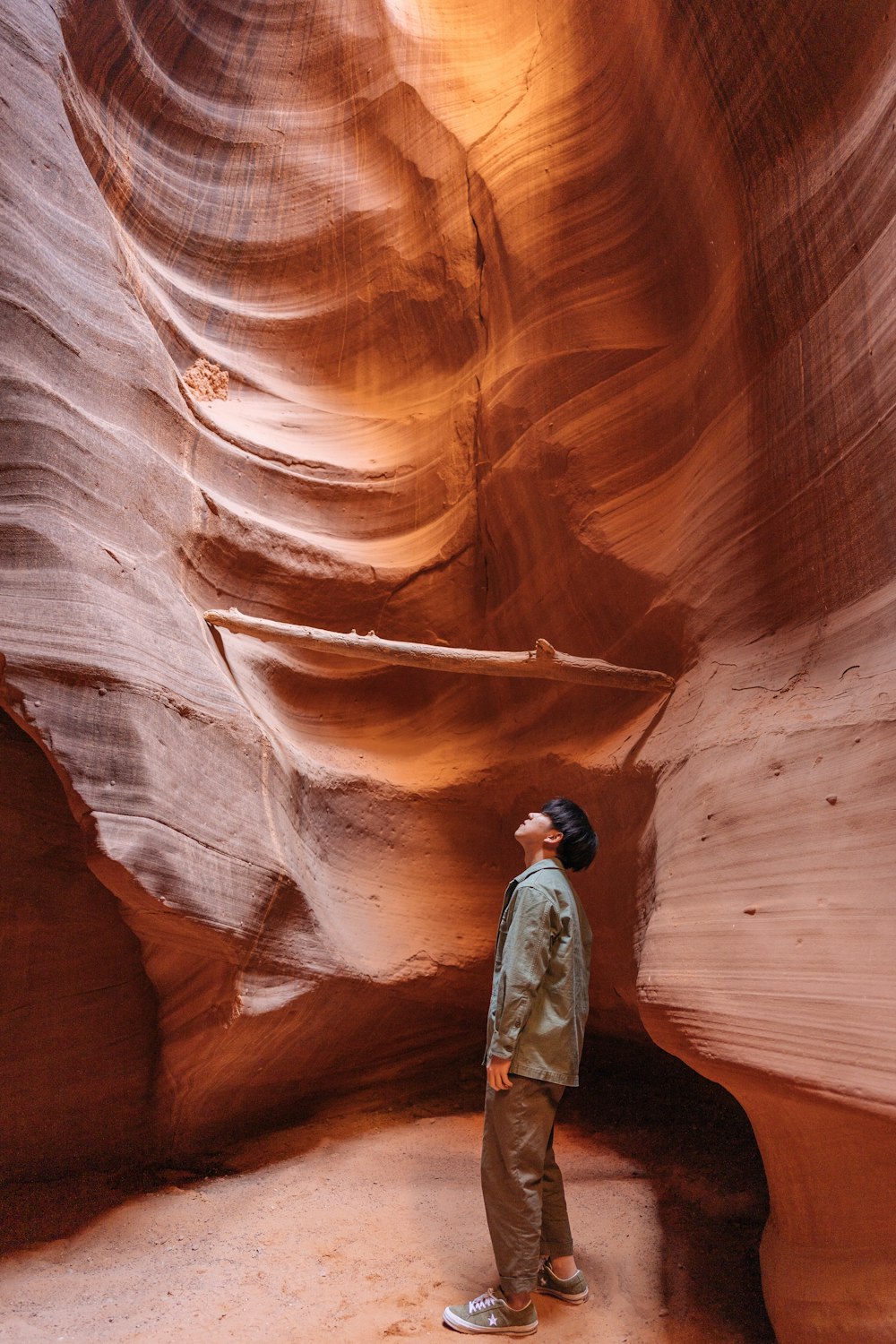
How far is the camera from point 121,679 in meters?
3.65

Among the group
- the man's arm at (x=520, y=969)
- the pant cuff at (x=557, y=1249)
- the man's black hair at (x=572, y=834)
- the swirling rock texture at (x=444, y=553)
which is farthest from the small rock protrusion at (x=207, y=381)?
the pant cuff at (x=557, y=1249)

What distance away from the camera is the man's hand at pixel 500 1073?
306cm

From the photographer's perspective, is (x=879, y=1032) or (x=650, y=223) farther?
(x=650, y=223)

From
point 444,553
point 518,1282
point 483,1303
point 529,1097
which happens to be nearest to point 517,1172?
point 529,1097

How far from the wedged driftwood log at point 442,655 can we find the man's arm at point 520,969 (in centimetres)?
117

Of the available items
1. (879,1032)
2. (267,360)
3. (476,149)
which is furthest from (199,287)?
(879,1032)

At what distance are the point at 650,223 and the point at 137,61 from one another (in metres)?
3.00

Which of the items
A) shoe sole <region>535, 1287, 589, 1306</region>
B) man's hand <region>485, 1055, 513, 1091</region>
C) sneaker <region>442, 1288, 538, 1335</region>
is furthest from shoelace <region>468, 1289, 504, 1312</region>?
man's hand <region>485, 1055, 513, 1091</region>

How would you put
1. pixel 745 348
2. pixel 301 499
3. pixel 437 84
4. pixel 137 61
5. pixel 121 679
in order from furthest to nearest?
pixel 437 84
pixel 137 61
pixel 301 499
pixel 745 348
pixel 121 679

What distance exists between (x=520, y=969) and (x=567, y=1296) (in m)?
1.10

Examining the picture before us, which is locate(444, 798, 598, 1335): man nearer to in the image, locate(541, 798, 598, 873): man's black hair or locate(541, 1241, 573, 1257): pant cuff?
locate(541, 1241, 573, 1257): pant cuff

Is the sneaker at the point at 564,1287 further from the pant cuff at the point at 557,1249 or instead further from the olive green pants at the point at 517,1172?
the olive green pants at the point at 517,1172

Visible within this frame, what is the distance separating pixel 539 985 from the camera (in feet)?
10.3

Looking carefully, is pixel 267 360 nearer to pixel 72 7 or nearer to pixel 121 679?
pixel 72 7
